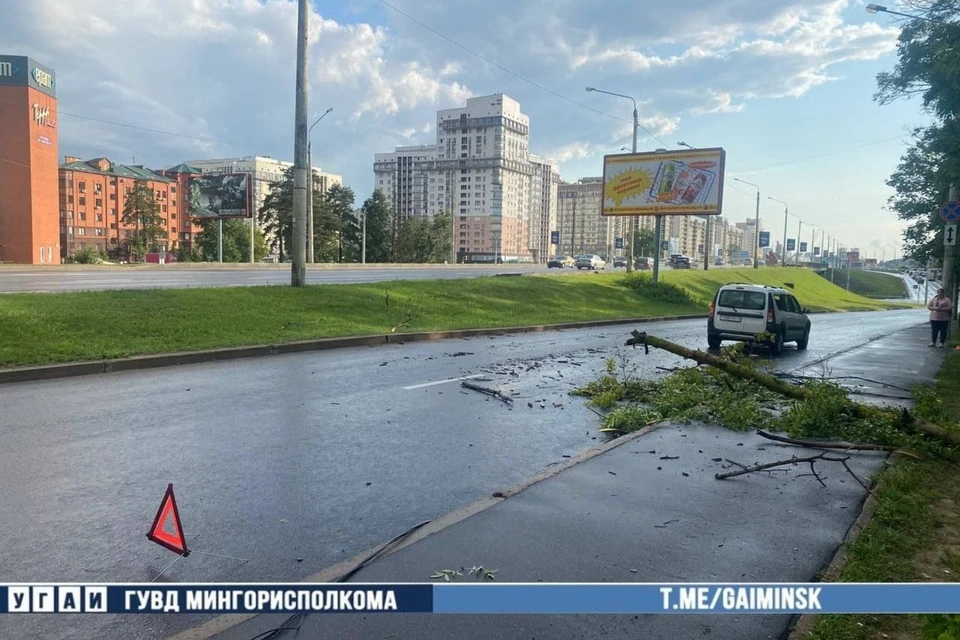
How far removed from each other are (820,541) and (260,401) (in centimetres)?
651

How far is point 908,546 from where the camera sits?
4.24 m

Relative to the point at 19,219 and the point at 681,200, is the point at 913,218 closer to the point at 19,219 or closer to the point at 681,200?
the point at 681,200

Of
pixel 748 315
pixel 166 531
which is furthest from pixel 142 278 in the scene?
pixel 166 531

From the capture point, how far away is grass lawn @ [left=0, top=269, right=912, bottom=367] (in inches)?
458

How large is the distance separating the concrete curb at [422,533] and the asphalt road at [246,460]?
17 cm

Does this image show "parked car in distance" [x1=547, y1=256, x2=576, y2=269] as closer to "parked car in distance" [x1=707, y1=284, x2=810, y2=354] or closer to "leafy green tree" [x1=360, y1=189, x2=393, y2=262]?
"leafy green tree" [x1=360, y1=189, x2=393, y2=262]

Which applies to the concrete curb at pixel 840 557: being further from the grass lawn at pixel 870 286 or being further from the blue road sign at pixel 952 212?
the grass lawn at pixel 870 286

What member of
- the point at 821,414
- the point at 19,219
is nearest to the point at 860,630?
the point at 821,414

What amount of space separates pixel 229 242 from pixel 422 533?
9984 cm

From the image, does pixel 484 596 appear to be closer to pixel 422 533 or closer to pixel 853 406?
pixel 422 533

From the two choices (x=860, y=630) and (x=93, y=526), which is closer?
(x=860, y=630)

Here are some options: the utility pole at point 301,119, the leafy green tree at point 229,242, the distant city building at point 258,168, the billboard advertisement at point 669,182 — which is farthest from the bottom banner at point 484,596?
the distant city building at point 258,168

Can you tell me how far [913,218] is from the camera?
4106 cm

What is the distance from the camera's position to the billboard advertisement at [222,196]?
62916 millimetres
